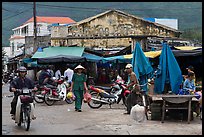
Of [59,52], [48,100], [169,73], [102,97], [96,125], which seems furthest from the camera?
[59,52]

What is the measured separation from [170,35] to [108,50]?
16.6 ft

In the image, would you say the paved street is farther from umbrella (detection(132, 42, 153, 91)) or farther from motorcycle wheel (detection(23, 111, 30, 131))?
umbrella (detection(132, 42, 153, 91))

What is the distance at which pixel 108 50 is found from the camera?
97.5ft

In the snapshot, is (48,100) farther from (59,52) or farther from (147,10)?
(147,10)

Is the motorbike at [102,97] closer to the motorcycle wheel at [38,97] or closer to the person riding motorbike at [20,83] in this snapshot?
the motorcycle wheel at [38,97]

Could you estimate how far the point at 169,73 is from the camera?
1177 cm

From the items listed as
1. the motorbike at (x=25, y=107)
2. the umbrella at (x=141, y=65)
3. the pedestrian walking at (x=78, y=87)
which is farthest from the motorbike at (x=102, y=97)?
the motorbike at (x=25, y=107)

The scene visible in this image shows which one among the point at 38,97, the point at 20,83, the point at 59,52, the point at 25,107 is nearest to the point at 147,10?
the point at 59,52

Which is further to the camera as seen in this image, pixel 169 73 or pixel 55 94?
pixel 55 94

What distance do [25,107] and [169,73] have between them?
4333 millimetres

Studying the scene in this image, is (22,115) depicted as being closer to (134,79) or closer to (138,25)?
(134,79)

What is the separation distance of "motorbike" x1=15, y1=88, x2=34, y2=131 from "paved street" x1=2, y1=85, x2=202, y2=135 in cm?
24

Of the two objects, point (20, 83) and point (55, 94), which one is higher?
point (20, 83)

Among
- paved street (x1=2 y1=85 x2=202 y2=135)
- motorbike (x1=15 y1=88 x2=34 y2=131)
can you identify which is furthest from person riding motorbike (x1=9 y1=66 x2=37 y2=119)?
paved street (x1=2 y1=85 x2=202 y2=135)
